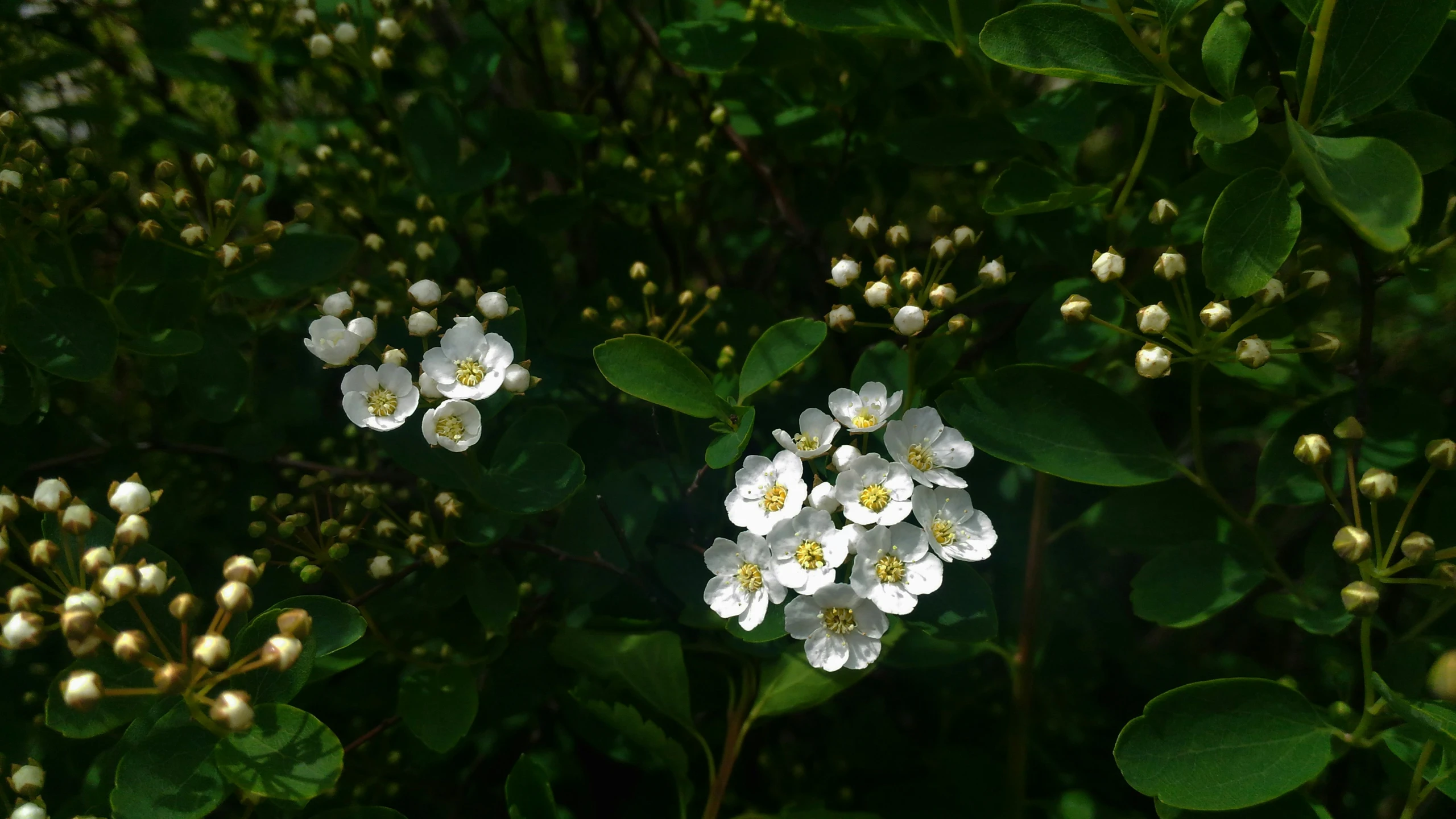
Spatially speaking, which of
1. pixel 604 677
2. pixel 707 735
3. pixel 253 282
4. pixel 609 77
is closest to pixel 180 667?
pixel 604 677

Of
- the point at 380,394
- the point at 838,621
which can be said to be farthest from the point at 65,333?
the point at 838,621

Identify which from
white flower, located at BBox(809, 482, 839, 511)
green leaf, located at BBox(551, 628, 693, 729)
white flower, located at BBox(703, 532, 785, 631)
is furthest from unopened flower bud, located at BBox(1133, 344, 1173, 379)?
green leaf, located at BBox(551, 628, 693, 729)

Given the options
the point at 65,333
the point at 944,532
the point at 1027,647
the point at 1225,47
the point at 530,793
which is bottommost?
the point at 1027,647

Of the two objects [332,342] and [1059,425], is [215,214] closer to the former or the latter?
[332,342]

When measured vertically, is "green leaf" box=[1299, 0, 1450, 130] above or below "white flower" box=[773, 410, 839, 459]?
above

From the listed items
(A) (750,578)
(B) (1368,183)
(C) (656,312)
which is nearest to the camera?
(B) (1368,183)

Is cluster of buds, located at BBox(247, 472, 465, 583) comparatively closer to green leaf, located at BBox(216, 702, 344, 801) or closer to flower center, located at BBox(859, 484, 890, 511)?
green leaf, located at BBox(216, 702, 344, 801)
